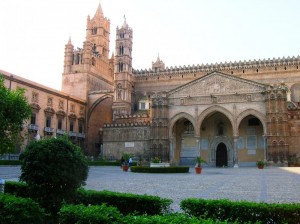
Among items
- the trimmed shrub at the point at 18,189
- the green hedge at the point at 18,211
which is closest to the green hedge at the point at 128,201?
the trimmed shrub at the point at 18,189

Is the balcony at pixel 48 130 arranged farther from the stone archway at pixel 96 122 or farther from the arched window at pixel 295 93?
the arched window at pixel 295 93

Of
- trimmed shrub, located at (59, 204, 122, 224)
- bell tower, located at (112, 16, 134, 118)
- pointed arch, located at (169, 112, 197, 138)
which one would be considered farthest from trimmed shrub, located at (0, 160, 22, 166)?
trimmed shrub, located at (59, 204, 122, 224)

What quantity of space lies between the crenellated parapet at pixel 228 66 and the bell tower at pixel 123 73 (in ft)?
9.92

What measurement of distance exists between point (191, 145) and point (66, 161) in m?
37.3

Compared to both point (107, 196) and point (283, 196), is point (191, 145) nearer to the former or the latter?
point (283, 196)

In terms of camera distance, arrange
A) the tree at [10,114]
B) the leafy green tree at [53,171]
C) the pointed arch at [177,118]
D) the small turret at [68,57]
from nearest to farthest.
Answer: the leafy green tree at [53,171] < the tree at [10,114] < the pointed arch at [177,118] < the small turret at [68,57]

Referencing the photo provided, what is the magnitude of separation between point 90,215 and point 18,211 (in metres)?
1.77

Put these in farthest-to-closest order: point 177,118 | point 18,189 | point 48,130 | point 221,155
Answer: point 48,130
point 221,155
point 177,118
point 18,189

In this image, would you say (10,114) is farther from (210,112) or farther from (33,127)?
(210,112)

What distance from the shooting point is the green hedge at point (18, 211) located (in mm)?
6285

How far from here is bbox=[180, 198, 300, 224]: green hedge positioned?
620 cm

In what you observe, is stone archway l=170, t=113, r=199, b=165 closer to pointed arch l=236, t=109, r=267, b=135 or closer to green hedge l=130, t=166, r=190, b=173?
pointed arch l=236, t=109, r=267, b=135

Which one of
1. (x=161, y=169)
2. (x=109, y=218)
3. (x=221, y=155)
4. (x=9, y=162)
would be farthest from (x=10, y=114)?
(x=221, y=155)

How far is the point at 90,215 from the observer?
552 centimetres
